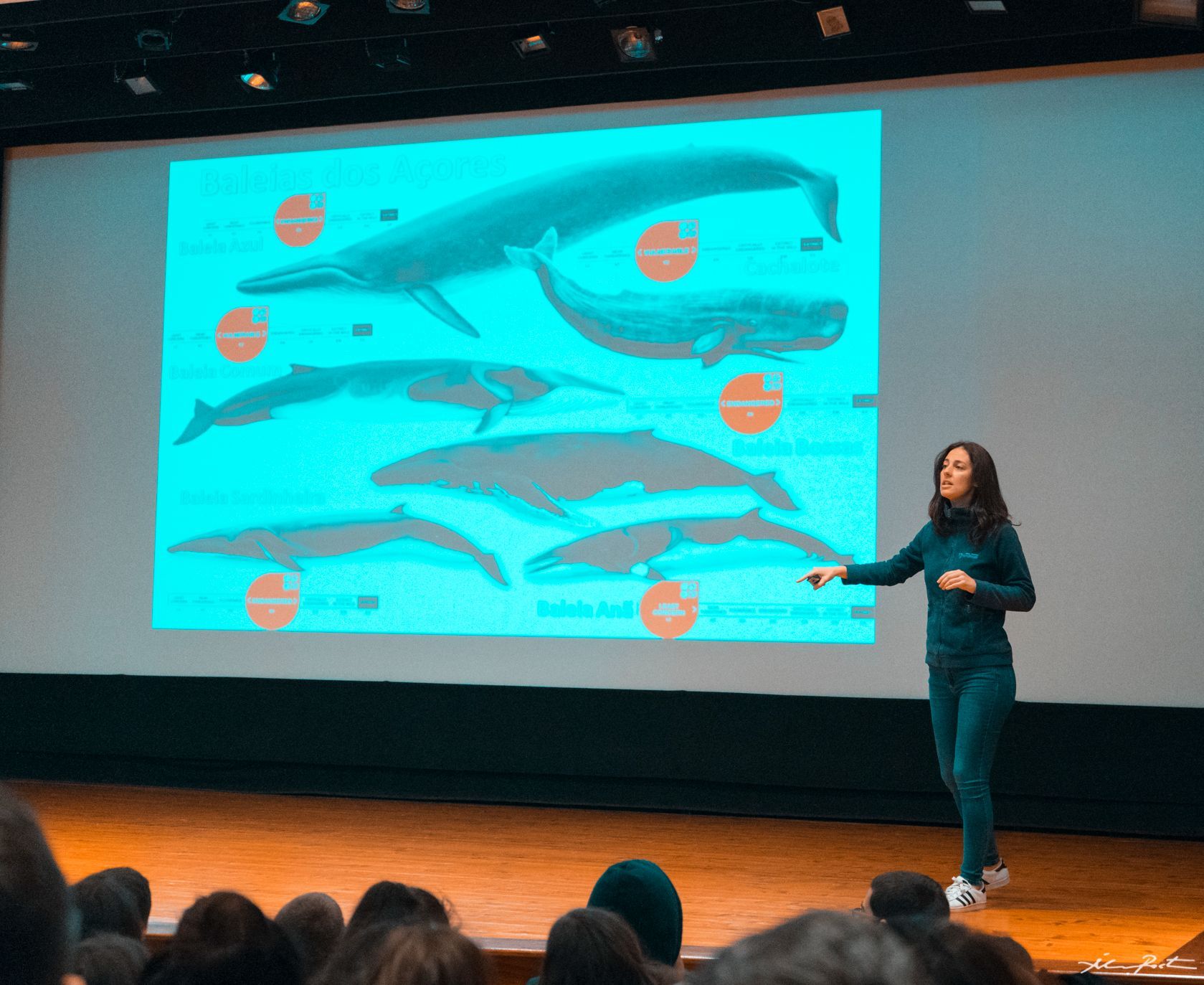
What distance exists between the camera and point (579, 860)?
388 centimetres

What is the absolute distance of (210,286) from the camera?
526cm

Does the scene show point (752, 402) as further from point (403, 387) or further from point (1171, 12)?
point (1171, 12)

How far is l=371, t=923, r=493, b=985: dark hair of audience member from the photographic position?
3.10 ft

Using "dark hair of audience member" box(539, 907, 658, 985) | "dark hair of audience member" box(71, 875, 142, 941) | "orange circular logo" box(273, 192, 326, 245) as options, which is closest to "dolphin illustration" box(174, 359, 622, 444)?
"orange circular logo" box(273, 192, 326, 245)

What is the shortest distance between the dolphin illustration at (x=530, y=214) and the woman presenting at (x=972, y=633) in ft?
5.69

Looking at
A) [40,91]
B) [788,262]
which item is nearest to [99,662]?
[40,91]

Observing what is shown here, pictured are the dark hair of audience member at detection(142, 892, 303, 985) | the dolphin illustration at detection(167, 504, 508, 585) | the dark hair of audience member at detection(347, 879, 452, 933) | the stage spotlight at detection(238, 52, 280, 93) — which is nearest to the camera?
the dark hair of audience member at detection(142, 892, 303, 985)

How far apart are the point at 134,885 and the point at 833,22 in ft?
12.0

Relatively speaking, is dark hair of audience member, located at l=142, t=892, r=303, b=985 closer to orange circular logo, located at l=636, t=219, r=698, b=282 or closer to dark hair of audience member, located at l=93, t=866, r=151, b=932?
dark hair of audience member, located at l=93, t=866, r=151, b=932

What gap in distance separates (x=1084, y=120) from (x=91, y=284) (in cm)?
449

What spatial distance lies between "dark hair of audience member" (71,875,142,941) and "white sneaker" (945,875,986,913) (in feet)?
7.28

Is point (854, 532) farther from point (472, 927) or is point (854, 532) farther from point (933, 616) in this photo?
point (472, 927)

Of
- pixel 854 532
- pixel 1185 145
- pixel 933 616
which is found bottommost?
pixel 933 616

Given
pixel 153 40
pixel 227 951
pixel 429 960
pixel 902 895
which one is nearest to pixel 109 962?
pixel 227 951
